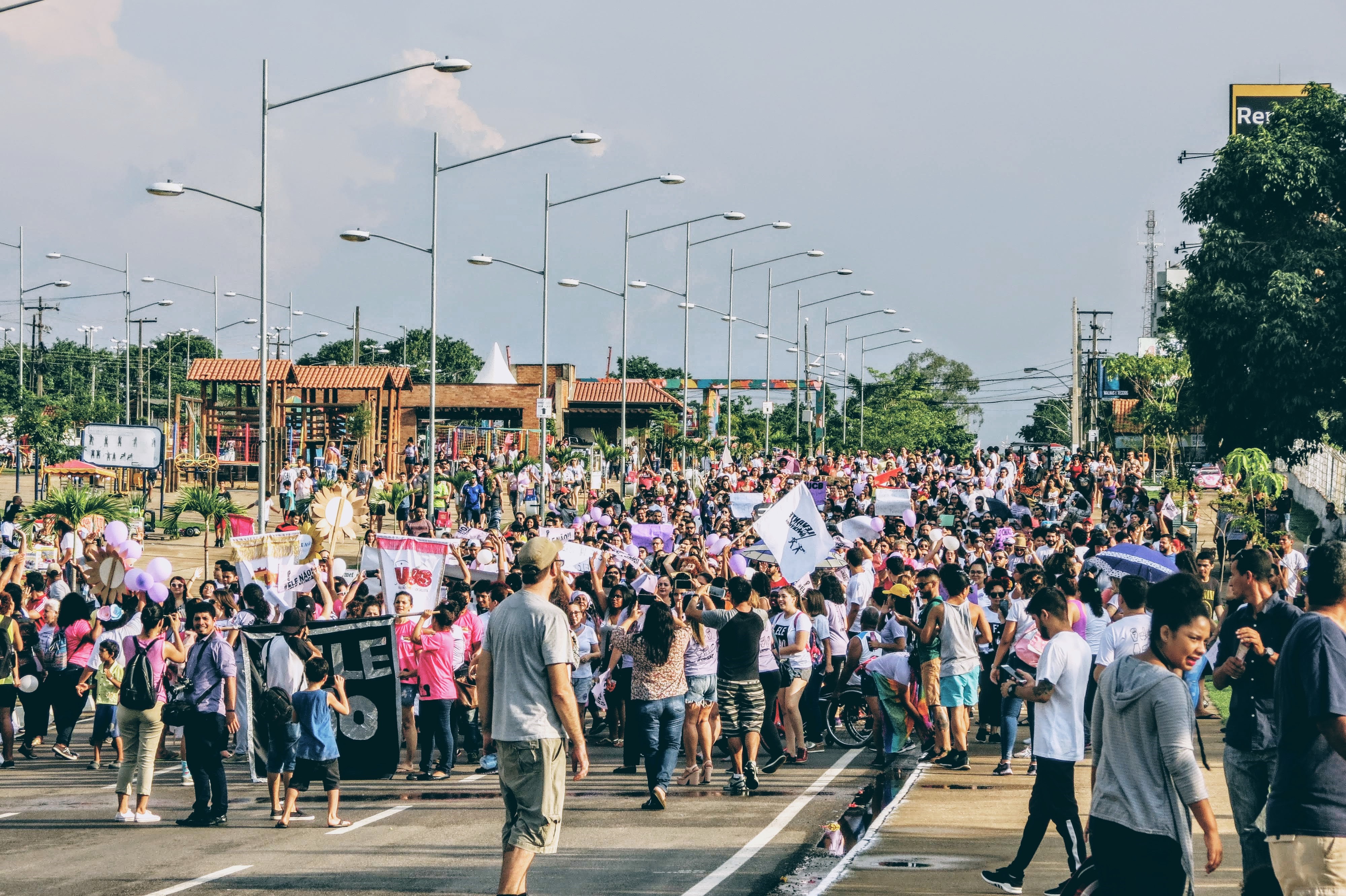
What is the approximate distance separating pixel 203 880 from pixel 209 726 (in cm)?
246

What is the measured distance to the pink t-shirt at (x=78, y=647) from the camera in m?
15.6

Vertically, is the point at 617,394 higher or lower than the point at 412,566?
higher

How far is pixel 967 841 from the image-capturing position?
33.3 feet

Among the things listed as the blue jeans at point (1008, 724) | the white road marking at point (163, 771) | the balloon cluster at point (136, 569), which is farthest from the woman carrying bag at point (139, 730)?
the blue jeans at point (1008, 724)

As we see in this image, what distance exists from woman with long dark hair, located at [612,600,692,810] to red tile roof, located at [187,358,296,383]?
39.8 m

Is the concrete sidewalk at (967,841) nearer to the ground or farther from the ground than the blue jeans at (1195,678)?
nearer to the ground

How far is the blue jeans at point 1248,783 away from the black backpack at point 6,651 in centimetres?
1128

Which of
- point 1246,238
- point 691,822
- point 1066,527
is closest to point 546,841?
point 691,822

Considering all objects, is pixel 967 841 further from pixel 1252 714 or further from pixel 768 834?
pixel 1252 714

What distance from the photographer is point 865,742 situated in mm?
15391

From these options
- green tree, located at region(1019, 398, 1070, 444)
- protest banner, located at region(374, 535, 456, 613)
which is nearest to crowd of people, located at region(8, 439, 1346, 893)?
protest banner, located at region(374, 535, 456, 613)

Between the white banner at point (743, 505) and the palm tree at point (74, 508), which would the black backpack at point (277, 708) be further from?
the white banner at point (743, 505)

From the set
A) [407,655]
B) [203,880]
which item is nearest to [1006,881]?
[203,880]

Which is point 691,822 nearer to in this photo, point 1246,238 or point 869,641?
point 869,641
